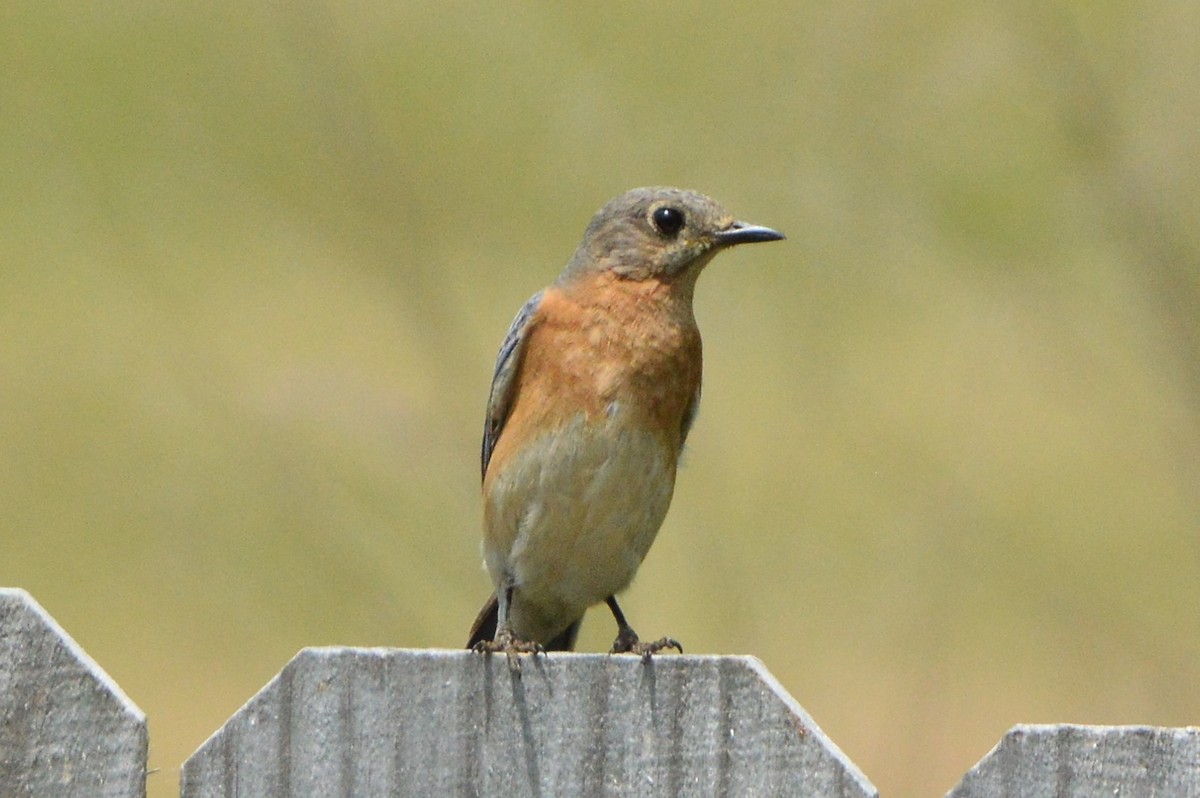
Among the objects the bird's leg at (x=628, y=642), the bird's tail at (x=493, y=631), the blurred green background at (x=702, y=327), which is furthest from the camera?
the blurred green background at (x=702, y=327)

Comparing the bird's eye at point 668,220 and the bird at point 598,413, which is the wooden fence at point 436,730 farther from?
the bird's eye at point 668,220

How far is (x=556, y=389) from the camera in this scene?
4910 mm

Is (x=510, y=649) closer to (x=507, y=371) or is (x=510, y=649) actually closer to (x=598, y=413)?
(x=598, y=413)

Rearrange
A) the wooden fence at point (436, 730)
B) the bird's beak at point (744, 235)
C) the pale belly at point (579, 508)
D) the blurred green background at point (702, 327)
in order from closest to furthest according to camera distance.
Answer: the wooden fence at point (436, 730), the pale belly at point (579, 508), the bird's beak at point (744, 235), the blurred green background at point (702, 327)

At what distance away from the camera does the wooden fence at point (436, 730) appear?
2.74 meters

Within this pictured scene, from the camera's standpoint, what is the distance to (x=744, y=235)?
509 cm

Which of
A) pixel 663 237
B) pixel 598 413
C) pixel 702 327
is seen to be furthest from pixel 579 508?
pixel 702 327

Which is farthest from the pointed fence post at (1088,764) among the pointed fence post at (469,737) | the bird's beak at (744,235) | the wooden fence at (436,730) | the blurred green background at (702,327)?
the blurred green background at (702,327)

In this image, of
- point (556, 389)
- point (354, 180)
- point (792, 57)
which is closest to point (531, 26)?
point (792, 57)

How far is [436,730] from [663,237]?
2.67 meters

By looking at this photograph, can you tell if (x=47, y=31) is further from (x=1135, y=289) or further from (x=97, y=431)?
(x=1135, y=289)

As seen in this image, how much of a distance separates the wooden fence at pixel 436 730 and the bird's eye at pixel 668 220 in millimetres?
2575

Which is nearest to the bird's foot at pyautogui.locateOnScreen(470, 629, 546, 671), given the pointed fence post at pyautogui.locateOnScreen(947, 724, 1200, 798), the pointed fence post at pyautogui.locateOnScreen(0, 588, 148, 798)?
the pointed fence post at pyautogui.locateOnScreen(0, 588, 148, 798)

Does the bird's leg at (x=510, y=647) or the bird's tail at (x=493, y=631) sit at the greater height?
the bird's leg at (x=510, y=647)
